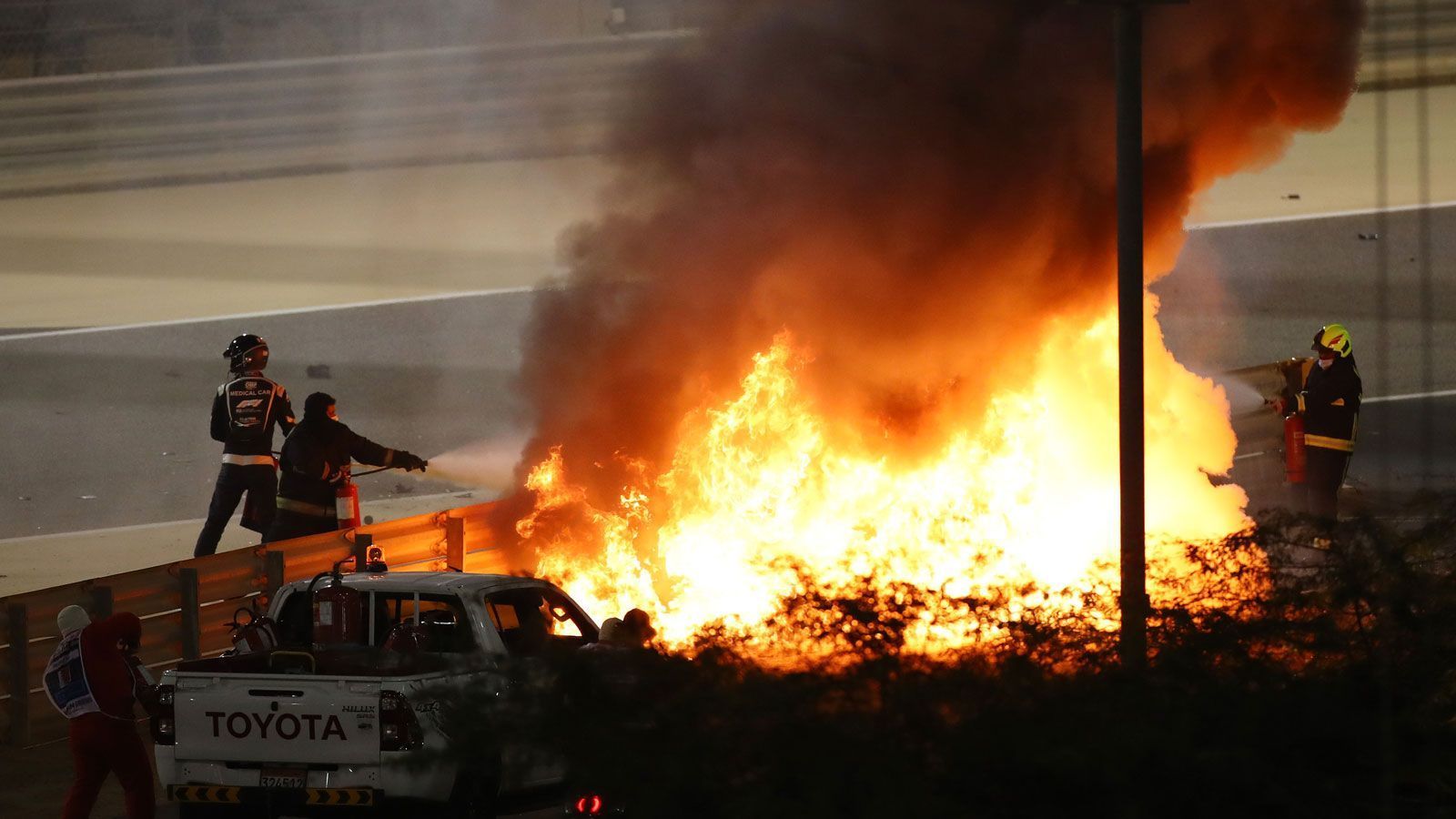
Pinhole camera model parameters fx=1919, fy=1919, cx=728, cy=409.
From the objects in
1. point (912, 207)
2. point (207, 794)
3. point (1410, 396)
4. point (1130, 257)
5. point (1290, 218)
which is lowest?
point (207, 794)

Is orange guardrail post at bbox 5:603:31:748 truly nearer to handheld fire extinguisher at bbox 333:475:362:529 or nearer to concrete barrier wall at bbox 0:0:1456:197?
handheld fire extinguisher at bbox 333:475:362:529

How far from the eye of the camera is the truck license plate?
755cm

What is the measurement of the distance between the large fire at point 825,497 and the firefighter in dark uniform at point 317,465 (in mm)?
1526

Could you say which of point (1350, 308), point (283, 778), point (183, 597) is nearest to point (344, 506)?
point (183, 597)

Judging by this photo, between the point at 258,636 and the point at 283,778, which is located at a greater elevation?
the point at 258,636

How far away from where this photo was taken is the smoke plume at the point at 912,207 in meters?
11.4

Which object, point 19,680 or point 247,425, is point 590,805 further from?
point 247,425

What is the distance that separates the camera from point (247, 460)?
1307cm

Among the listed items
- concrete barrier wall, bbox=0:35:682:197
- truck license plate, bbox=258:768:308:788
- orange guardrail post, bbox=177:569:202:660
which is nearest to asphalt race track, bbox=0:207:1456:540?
orange guardrail post, bbox=177:569:202:660

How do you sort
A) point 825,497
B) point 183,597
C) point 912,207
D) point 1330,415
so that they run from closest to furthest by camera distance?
point 183,597, point 825,497, point 912,207, point 1330,415

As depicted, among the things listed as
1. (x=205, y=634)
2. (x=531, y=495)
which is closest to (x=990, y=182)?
(x=531, y=495)

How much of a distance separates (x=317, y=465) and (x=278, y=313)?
7.16 meters

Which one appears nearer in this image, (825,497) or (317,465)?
(825,497)

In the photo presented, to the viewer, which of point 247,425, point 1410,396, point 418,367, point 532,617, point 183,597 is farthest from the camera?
point 418,367
